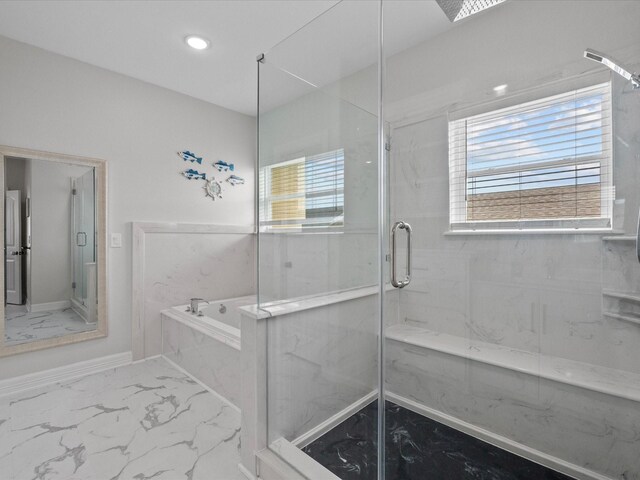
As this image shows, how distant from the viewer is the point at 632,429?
4.25 ft

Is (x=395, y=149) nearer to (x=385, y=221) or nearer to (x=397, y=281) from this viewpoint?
(x=385, y=221)

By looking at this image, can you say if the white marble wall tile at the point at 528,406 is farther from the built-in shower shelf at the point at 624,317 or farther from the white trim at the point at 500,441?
the built-in shower shelf at the point at 624,317

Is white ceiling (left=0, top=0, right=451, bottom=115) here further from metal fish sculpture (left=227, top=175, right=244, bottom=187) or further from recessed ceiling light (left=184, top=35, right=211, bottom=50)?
metal fish sculpture (left=227, top=175, right=244, bottom=187)

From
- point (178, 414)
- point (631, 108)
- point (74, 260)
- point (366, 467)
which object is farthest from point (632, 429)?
point (74, 260)

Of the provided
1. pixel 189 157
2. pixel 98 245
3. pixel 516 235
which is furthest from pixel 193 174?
pixel 516 235

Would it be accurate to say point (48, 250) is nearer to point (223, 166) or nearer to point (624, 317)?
point (223, 166)

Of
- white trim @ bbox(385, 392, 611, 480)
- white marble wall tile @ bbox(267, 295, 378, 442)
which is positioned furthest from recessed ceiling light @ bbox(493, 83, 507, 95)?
white trim @ bbox(385, 392, 611, 480)

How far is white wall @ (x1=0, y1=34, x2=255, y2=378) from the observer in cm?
231

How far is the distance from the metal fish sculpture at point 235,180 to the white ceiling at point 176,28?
1.06 meters

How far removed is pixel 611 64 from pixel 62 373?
3.76 m

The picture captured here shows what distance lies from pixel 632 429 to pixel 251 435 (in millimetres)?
1597

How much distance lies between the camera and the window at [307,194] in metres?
1.58

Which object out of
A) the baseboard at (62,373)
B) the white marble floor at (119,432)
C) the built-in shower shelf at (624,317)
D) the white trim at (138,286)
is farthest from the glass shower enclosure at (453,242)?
the baseboard at (62,373)

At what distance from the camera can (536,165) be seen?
1474 mm
